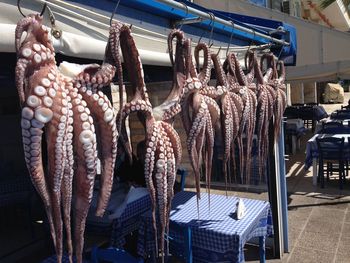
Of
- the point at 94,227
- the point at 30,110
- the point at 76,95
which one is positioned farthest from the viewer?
the point at 94,227

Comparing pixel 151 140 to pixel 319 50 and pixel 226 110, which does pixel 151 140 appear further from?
pixel 319 50

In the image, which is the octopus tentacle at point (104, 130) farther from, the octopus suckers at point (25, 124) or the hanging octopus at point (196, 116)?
the hanging octopus at point (196, 116)

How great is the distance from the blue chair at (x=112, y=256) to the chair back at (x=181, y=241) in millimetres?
788

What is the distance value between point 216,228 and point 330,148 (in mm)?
5077

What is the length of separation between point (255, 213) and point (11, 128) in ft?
13.3

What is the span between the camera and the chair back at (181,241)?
3490mm

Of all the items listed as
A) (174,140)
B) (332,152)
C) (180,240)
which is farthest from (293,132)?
(174,140)

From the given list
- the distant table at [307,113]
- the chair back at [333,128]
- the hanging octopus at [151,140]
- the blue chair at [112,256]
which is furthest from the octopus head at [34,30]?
the distant table at [307,113]

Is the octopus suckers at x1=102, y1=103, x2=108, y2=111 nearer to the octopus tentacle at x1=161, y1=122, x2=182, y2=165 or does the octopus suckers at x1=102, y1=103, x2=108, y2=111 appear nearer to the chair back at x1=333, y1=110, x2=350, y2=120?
the octopus tentacle at x1=161, y1=122, x2=182, y2=165

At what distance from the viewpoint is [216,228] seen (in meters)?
3.47

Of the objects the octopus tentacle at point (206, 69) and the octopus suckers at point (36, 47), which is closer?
the octopus suckers at point (36, 47)

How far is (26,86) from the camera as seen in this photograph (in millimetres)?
961

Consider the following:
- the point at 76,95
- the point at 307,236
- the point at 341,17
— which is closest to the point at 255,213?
the point at 307,236

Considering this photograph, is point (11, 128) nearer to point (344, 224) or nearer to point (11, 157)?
point (11, 157)
